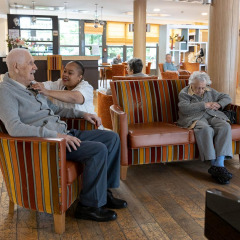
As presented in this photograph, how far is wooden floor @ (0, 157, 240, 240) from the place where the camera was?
238 centimetres

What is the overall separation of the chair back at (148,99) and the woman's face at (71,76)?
668mm

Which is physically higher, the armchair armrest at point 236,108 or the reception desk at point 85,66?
the reception desk at point 85,66

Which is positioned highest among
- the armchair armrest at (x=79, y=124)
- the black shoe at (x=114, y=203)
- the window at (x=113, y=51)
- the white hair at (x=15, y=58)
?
the window at (x=113, y=51)

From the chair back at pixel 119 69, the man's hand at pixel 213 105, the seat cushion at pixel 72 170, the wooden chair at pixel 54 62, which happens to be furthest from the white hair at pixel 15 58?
the chair back at pixel 119 69

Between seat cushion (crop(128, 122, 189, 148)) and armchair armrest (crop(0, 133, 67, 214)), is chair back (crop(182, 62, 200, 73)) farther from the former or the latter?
armchair armrest (crop(0, 133, 67, 214))

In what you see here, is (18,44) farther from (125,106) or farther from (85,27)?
(85,27)

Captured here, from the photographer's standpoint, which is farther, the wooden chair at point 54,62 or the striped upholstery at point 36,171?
the wooden chair at point 54,62

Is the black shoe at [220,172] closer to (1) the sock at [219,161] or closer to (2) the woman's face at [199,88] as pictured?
(1) the sock at [219,161]

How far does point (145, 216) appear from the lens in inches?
104

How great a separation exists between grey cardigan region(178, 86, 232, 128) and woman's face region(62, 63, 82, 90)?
116 cm

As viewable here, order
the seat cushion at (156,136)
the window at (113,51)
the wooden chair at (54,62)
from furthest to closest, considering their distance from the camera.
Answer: the window at (113,51) → the wooden chair at (54,62) → the seat cushion at (156,136)

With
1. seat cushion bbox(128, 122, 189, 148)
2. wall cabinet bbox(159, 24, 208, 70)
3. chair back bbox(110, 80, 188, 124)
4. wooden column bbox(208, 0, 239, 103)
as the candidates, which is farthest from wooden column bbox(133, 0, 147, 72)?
seat cushion bbox(128, 122, 189, 148)

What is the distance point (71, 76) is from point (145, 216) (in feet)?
4.51

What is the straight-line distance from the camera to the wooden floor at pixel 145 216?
2377mm
